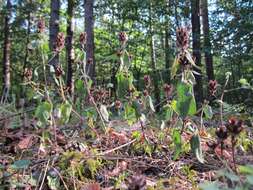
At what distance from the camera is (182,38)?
5.89ft

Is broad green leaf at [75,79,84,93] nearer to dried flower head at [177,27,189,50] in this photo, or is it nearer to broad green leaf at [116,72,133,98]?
broad green leaf at [116,72,133,98]

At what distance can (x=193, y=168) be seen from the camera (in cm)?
238

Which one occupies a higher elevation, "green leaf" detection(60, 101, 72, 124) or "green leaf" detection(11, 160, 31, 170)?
"green leaf" detection(60, 101, 72, 124)

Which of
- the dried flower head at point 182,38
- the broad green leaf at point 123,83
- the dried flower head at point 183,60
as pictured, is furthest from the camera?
the broad green leaf at point 123,83

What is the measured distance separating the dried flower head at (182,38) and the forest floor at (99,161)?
45cm

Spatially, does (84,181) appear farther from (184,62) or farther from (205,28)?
(205,28)

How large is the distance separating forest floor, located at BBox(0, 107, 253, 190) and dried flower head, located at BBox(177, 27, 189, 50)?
1.49 ft

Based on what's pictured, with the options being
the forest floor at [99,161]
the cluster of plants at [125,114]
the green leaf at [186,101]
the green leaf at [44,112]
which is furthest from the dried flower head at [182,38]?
the green leaf at [44,112]

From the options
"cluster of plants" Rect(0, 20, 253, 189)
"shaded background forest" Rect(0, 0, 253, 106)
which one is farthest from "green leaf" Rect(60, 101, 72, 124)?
"shaded background forest" Rect(0, 0, 253, 106)

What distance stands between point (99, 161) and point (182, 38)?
2.83ft

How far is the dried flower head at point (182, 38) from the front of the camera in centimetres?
177

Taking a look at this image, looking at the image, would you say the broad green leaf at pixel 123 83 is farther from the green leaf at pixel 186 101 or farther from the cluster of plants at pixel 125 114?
the green leaf at pixel 186 101

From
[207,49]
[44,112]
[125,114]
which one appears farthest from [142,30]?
[44,112]

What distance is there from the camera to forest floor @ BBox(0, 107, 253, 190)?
2021 mm
